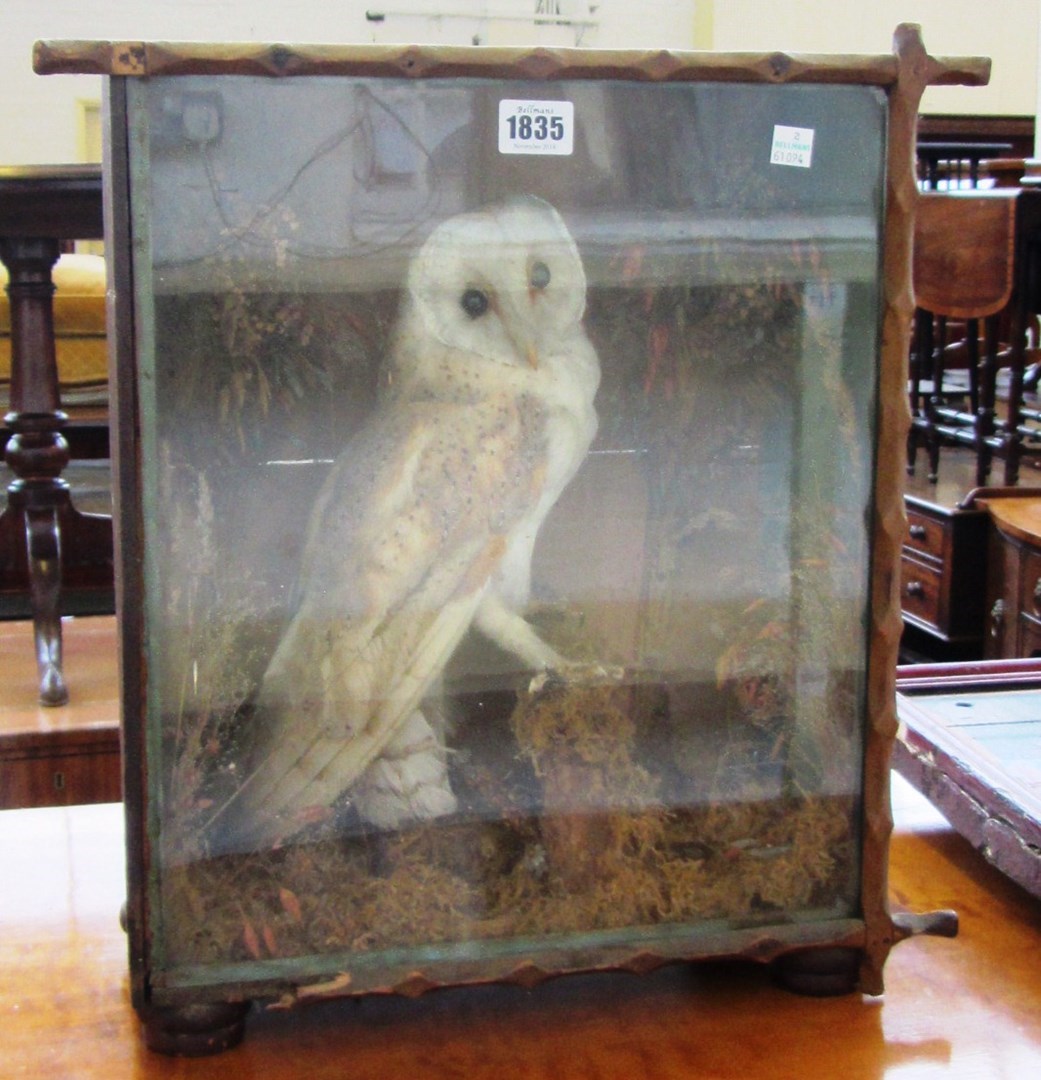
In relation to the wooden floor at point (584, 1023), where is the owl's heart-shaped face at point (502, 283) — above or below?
above

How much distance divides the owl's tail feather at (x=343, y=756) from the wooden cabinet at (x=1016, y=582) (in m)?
1.98

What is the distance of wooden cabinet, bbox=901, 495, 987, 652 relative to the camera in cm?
301

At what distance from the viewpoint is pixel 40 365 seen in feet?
7.07

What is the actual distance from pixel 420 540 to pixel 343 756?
0.14 m

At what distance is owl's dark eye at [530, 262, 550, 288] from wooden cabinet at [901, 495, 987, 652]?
2.32 meters

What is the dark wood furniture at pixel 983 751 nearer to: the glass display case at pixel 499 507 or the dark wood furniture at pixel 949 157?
the glass display case at pixel 499 507

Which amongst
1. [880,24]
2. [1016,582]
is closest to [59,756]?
[1016,582]

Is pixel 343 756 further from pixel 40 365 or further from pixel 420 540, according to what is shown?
pixel 40 365

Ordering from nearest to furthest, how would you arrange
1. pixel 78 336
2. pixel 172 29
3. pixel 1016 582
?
1. pixel 1016 582
2. pixel 78 336
3. pixel 172 29

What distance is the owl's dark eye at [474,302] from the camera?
0.81 meters

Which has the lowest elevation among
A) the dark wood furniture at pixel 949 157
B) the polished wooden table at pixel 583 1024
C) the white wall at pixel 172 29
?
the polished wooden table at pixel 583 1024

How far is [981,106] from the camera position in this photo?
234 inches

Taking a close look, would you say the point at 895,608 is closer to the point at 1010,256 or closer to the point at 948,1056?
the point at 948,1056

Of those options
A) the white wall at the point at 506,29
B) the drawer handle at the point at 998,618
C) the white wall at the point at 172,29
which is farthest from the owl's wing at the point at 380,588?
the white wall at the point at 506,29
